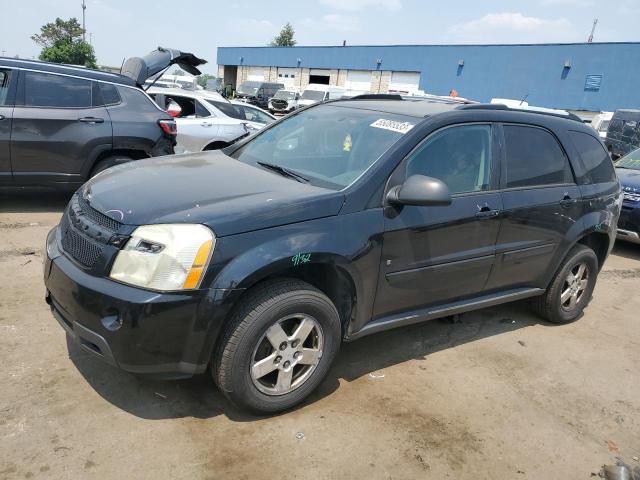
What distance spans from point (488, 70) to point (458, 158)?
35029mm

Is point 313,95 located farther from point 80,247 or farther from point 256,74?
point 256,74

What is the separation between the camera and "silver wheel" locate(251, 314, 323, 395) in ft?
9.18

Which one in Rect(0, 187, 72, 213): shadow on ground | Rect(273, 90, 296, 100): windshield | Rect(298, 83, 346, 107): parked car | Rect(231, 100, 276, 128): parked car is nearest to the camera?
Rect(0, 187, 72, 213): shadow on ground

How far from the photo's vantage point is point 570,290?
15.3ft

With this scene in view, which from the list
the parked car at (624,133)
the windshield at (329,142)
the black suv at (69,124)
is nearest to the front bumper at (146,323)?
the windshield at (329,142)

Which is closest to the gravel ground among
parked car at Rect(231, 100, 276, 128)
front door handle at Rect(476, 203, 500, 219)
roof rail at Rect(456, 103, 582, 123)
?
front door handle at Rect(476, 203, 500, 219)

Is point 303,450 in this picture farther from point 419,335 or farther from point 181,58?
point 181,58

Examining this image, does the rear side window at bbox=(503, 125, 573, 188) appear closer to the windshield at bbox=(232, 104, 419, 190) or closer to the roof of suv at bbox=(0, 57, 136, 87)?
the windshield at bbox=(232, 104, 419, 190)

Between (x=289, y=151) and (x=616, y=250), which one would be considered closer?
(x=289, y=151)

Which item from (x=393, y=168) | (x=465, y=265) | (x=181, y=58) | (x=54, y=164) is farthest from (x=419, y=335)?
(x=181, y=58)

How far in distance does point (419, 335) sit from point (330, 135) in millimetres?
1716

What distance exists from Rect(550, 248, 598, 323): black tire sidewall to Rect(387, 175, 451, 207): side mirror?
1973 millimetres

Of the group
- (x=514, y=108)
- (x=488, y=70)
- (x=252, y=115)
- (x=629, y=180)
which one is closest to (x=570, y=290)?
(x=514, y=108)

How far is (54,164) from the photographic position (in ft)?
20.1
